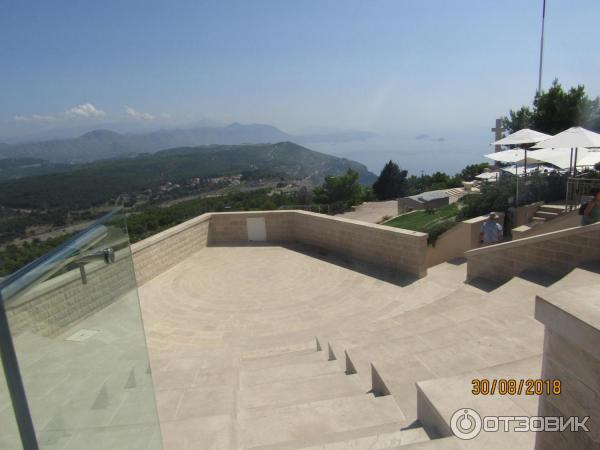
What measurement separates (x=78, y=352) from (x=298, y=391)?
2.70 m

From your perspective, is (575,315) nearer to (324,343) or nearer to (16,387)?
(16,387)

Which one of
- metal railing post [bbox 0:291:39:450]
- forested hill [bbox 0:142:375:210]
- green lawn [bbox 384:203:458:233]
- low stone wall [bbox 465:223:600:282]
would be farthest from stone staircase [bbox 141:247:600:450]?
forested hill [bbox 0:142:375:210]

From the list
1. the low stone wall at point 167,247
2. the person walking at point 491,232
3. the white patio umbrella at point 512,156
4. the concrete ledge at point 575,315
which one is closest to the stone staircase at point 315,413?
the concrete ledge at point 575,315

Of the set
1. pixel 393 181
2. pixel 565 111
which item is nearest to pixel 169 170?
pixel 393 181

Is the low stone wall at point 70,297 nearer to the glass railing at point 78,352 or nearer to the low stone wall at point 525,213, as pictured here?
the glass railing at point 78,352

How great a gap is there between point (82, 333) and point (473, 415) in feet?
8.51

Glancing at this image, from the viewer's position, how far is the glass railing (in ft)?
4.72

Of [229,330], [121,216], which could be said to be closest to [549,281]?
[229,330]

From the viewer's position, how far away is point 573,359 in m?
1.95

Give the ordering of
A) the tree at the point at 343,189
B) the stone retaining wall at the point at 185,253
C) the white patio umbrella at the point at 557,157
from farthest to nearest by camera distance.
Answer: the tree at the point at 343,189 < the white patio umbrella at the point at 557,157 < the stone retaining wall at the point at 185,253

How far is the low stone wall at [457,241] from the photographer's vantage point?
1044cm

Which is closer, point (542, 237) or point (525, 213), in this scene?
point (542, 237)

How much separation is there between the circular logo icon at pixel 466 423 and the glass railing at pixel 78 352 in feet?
6.42

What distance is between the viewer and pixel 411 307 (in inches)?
277
